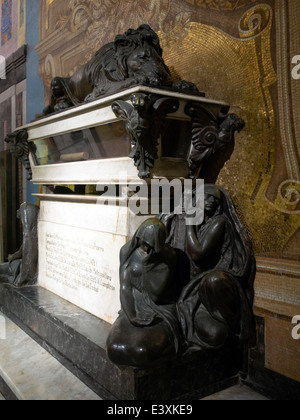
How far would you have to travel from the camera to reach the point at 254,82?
2.41 meters

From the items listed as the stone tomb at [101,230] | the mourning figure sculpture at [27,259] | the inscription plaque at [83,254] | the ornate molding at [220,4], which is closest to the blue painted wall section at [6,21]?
the stone tomb at [101,230]

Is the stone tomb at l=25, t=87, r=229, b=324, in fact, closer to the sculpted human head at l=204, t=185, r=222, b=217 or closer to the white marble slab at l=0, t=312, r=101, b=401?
the sculpted human head at l=204, t=185, r=222, b=217

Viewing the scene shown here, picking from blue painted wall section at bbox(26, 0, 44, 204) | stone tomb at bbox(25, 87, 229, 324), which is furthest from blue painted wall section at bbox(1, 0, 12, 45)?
stone tomb at bbox(25, 87, 229, 324)

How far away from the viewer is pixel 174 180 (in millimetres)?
2492

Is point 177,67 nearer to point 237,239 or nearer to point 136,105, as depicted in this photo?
point 136,105

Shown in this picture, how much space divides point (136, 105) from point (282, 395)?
1.84 metres

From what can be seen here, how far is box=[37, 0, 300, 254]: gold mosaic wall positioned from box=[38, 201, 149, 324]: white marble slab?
778 mm

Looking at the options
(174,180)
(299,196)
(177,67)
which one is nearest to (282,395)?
(299,196)

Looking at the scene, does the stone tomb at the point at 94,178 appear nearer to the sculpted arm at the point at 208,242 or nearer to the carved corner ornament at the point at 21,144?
the carved corner ornament at the point at 21,144

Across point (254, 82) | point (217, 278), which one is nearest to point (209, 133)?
point (254, 82)

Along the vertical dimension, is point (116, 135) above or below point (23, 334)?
above

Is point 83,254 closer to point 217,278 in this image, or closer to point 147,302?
point 147,302

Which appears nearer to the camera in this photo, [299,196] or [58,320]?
[299,196]

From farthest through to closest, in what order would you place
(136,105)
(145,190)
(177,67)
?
(177,67)
(145,190)
(136,105)
